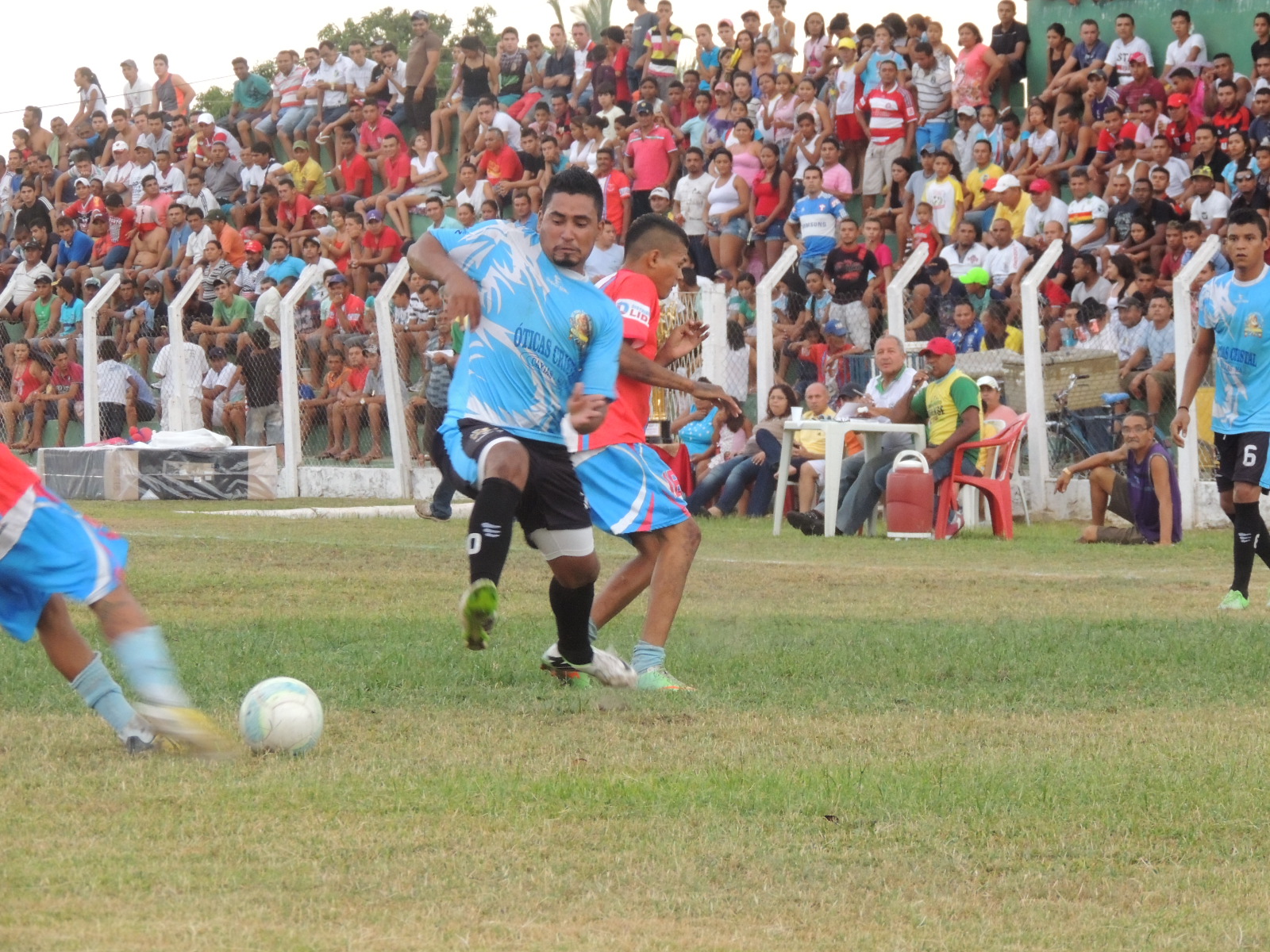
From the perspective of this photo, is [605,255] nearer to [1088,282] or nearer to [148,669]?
[1088,282]

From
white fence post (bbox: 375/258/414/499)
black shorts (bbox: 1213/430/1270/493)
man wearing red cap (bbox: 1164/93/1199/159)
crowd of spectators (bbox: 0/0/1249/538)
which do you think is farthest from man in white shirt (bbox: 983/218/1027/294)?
black shorts (bbox: 1213/430/1270/493)

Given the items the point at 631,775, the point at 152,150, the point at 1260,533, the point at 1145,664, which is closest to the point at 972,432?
the point at 1260,533

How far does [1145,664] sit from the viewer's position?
7676mm

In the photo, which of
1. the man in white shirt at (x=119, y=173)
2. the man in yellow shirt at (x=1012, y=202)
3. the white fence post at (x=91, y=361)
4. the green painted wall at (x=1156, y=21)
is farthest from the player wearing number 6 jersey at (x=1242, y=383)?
the man in white shirt at (x=119, y=173)

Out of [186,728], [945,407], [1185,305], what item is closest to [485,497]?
[186,728]

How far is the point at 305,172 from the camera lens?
26.5 meters

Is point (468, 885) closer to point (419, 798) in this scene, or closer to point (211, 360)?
point (419, 798)

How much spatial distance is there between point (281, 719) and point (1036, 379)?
500 inches

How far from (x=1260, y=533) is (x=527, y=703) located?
17.6 feet

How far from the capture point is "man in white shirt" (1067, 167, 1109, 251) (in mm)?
17344

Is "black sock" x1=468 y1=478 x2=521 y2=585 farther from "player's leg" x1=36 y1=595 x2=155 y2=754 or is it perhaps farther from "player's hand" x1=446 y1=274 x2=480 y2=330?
"player's leg" x1=36 y1=595 x2=155 y2=754

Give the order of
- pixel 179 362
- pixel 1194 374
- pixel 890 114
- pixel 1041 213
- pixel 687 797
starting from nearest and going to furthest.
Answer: pixel 687 797 < pixel 1194 374 < pixel 1041 213 < pixel 890 114 < pixel 179 362

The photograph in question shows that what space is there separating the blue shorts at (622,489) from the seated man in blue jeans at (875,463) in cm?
847

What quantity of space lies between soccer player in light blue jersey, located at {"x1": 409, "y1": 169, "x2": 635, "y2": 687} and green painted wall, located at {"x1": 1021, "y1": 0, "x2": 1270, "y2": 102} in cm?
1330
